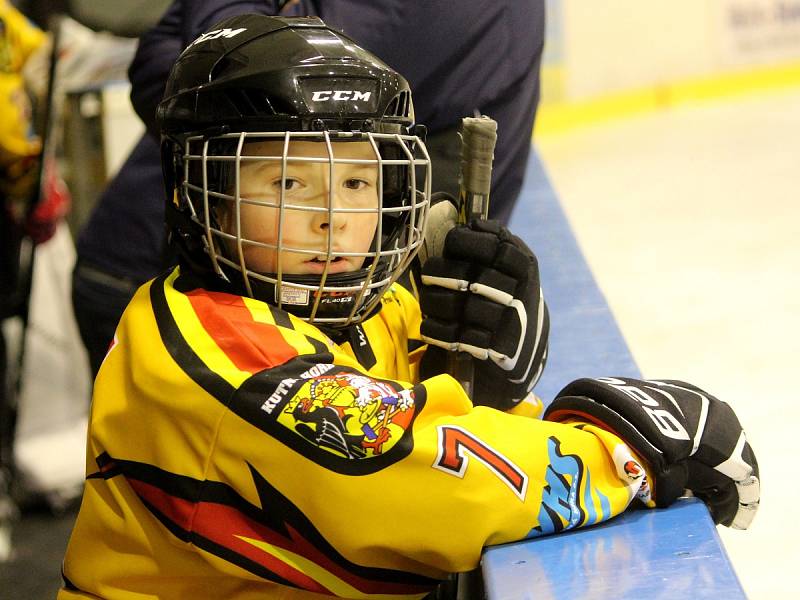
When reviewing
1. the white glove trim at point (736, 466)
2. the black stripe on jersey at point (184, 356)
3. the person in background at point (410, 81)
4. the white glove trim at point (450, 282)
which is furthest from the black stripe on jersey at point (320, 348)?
the person in background at point (410, 81)

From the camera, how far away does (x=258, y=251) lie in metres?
1.26

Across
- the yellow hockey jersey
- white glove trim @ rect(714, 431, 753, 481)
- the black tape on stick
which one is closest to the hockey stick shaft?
the black tape on stick

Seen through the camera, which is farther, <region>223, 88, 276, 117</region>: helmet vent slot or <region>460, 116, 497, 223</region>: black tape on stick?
<region>460, 116, 497, 223</region>: black tape on stick

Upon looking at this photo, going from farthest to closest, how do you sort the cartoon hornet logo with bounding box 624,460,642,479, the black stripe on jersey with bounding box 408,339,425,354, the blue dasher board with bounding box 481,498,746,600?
the black stripe on jersey with bounding box 408,339,425,354 → the cartoon hornet logo with bounding box 624,460,642,479 → the blue dasher board with bounding box 481,498,746,600

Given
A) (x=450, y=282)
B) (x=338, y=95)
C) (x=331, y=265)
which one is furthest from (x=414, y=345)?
(x=338, y=95)

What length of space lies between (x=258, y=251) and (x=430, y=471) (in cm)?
33

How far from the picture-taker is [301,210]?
3.98 ft

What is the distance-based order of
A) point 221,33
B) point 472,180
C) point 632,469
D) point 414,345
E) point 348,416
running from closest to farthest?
point 348,416, point 632,469, point 221,33, point 472,180, point 414,345

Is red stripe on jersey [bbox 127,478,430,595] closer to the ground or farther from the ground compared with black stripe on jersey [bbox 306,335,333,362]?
closer to the ground

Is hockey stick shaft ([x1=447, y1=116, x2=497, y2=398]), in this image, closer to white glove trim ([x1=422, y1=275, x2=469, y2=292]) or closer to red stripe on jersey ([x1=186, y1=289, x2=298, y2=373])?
white glove trim ([x1=422, y1=275, x2=469, y2=292])

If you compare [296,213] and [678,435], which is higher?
[296,213]

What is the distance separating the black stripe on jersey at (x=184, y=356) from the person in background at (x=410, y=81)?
573mm

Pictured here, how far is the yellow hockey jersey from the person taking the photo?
1089mm

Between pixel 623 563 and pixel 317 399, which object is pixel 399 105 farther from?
pixel 623 563
